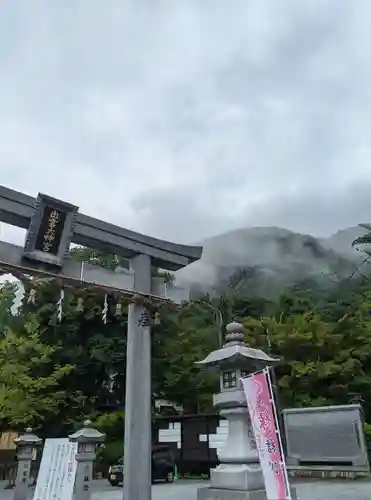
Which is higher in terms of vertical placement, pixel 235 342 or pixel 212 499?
pixel 235 342

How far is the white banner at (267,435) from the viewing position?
487cm

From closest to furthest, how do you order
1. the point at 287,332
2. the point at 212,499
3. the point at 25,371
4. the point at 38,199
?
1. the point at 212,499
2. the point at 38,199
3. the point at 25,371
4. the point at 287,332

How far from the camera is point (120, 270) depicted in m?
7.86

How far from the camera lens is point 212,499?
625cm

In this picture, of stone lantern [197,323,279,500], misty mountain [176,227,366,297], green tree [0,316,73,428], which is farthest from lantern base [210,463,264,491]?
misty mountain [176,227,366,297]

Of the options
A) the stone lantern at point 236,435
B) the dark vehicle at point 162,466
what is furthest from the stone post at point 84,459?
the dark vehicle at point 162,466

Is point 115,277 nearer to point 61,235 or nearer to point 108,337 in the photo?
point 61,235

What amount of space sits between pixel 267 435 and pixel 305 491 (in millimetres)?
6532

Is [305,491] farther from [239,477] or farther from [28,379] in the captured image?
[28,379]

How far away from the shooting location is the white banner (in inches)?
192

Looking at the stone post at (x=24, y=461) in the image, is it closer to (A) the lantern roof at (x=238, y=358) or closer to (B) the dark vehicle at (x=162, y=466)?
(B) the dark vehicle at (x=162, y=466)

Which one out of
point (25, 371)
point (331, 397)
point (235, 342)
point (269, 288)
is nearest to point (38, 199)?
point (235, 342)

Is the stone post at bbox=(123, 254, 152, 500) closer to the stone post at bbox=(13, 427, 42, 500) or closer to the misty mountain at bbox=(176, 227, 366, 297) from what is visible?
the stone post at bbox=(13, 427, 42, 500)

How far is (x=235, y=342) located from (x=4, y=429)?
12410 mm
